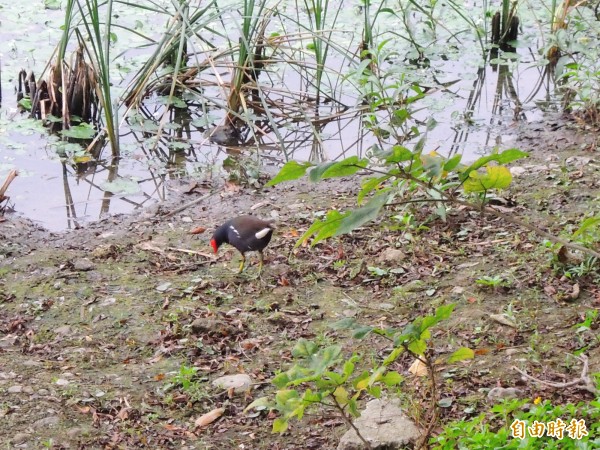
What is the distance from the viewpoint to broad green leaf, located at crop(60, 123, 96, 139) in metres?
7.23

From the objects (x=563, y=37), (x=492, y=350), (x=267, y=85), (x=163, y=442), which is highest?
(x=563, y=37)

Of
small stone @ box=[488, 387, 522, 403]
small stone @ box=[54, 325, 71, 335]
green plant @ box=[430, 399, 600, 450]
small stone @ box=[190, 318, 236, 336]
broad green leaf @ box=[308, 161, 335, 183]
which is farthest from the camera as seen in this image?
small stone @ box=[54, 325, 71, 335]

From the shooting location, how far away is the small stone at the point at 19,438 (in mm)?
3514

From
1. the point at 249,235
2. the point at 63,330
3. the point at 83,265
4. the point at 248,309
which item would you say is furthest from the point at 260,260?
the point at 63,330

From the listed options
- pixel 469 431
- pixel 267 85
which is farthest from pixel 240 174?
pixel 469 431

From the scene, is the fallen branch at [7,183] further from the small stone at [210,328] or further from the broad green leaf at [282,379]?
the broad green leaf at [282,379]

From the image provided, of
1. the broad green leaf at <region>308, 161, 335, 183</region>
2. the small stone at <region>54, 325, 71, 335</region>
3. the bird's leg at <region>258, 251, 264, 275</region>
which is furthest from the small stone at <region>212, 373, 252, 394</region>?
the broad green leaf at <region>308, 161, 335, 183</region>

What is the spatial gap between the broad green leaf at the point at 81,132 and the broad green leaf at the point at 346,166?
5.65m

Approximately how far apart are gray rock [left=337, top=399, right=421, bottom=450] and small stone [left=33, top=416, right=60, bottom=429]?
50.4 inches

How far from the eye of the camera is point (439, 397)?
353cm

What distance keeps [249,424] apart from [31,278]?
83.5 inches

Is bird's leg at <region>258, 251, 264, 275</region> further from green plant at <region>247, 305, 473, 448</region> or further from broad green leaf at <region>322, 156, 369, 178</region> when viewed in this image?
broad green leaf at <region>322, 156, 369, 178</region>

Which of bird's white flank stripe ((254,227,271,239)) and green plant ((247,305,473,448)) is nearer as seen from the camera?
green plant ((247,305,473,448))

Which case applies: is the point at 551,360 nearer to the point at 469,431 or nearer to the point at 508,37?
the point at 469,431
